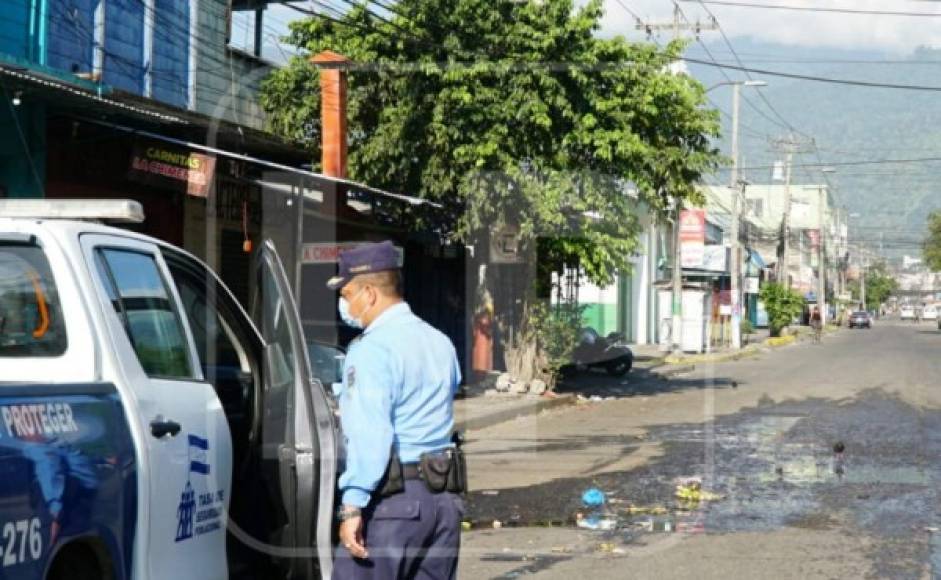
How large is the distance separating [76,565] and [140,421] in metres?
0.57

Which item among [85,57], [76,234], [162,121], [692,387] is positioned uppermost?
[85,57]

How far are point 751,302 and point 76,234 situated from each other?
76143mm

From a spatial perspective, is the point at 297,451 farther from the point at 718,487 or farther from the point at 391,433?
the point at 718,487

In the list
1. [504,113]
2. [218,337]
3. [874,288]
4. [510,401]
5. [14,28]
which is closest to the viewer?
[218,337]

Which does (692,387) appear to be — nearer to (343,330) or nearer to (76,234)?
(343,330)

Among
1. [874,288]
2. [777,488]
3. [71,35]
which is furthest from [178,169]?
[874,288]

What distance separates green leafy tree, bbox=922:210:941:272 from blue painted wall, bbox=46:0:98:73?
69.8 m

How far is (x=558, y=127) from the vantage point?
19.0 metres

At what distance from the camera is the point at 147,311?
4.62 meters

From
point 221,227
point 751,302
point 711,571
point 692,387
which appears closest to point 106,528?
point 711,571

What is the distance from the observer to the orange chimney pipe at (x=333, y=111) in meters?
18.2

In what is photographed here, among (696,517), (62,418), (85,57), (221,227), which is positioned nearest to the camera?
(62,418)

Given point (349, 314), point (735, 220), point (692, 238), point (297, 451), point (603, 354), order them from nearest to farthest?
point (349, 314) < point (297, 451) < point (603, 354) < point (692, 238) < point (735, 220)

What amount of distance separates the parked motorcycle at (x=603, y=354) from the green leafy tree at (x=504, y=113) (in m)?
6.60
